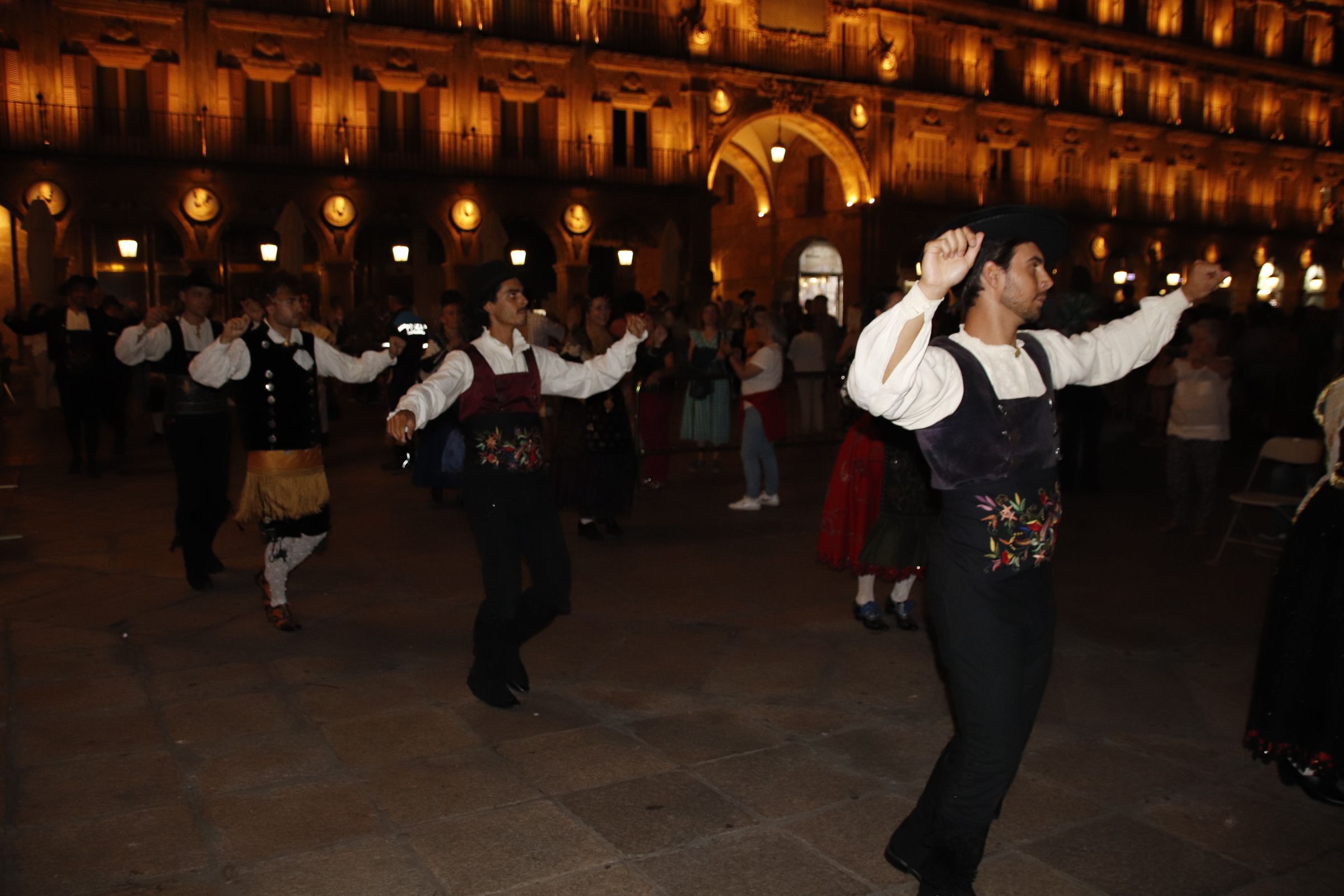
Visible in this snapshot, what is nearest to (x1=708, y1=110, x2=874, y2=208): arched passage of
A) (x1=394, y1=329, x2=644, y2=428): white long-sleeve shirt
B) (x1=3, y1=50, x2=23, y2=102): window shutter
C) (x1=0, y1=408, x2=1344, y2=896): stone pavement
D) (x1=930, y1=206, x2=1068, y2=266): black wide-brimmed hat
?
(x1=3, y1=50, x2=23, y2=102): window shutter

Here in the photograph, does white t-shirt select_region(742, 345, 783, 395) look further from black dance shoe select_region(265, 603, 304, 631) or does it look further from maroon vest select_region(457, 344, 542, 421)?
maroon vest select_region(457, 344, 542, 421)

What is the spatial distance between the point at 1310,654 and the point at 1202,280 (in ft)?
4.77

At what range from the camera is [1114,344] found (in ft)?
11.2

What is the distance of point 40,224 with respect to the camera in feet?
51.9

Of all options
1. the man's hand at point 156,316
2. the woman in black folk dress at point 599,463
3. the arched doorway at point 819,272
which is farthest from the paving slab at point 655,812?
the arched doorway at point 819,272

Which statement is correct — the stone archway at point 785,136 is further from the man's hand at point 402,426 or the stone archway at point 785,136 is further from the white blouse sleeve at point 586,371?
the man's hand at point 402,426

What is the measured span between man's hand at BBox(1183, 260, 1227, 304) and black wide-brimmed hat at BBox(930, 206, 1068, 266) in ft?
1.76

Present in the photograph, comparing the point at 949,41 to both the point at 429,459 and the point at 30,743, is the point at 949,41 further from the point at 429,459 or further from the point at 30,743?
the point at 30,743

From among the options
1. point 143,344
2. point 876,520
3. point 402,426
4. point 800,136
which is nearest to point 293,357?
point 402,426

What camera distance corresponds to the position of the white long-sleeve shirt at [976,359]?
108 inches

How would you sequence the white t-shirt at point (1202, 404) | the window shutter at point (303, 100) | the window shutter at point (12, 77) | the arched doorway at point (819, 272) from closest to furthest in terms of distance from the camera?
the white t-shirt at point (1202, 404) < the window shutter at point (12, 77) < the window shutter at point (303, 100) < the arched doorway at point (819, 272)

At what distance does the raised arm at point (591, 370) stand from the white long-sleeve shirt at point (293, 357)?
1.22 meters

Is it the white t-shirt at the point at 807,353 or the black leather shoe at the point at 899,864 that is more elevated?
the white t-shirt at the point at 807,353

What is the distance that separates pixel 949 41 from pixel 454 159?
48.9 ft
